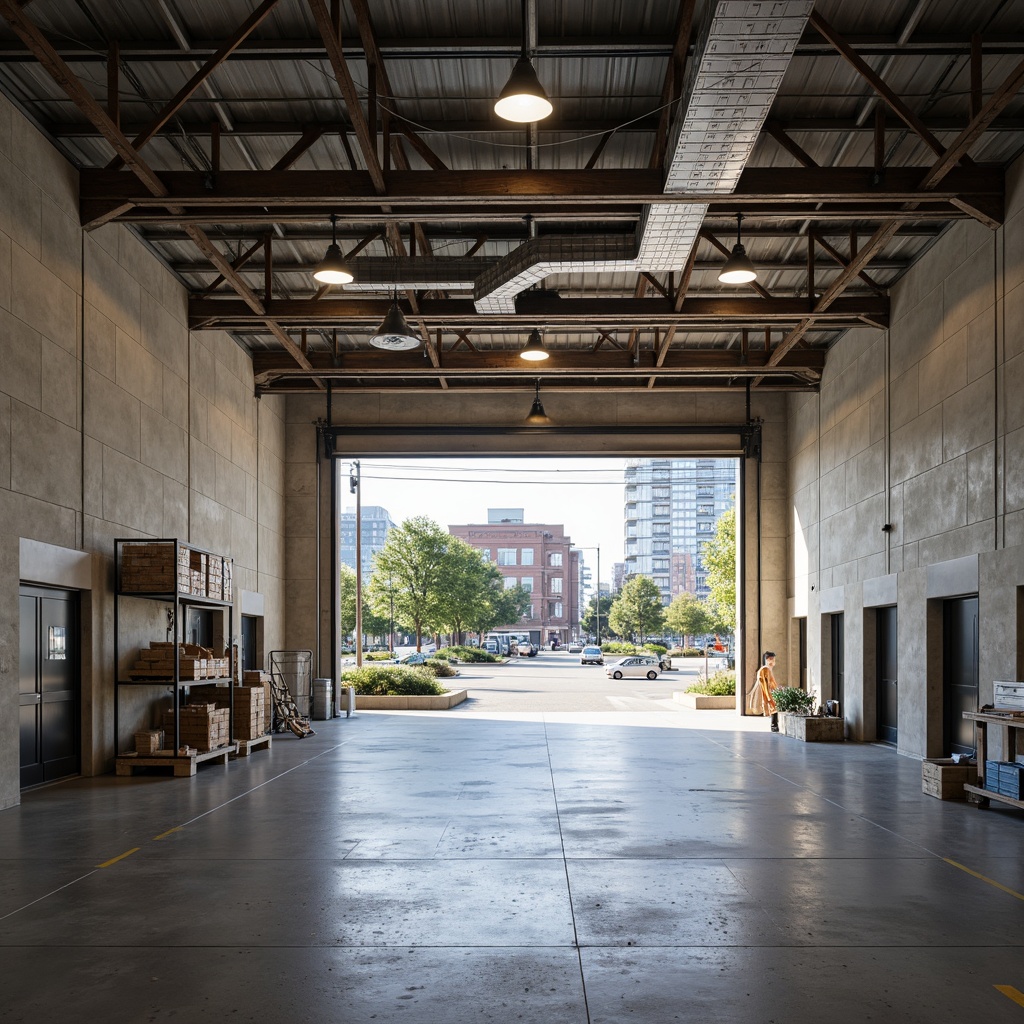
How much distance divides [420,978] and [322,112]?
9.70m

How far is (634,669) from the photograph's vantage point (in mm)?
47969

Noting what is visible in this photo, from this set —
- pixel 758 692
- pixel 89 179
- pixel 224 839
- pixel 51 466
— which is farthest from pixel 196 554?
pixel 758 692

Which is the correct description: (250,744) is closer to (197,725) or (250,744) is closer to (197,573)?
(197,725)

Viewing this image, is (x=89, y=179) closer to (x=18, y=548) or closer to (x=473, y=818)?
(x=18, y=548)

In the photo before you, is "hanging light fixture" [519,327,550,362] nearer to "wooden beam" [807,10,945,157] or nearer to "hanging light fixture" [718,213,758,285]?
"hanging light fixture" [718,213,758,285]

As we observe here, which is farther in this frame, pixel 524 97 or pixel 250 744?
pixel 250 744

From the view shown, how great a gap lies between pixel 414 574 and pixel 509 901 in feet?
136

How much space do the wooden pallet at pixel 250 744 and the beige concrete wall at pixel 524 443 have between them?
690 centimetres

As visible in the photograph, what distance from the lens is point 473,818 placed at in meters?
10.5

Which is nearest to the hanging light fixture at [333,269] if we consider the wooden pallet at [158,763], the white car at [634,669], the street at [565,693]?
the wooden pallet at [158,763]

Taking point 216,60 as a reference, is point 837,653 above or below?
below

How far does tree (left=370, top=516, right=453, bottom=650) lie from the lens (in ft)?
158

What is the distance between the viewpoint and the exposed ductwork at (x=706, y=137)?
306 inches

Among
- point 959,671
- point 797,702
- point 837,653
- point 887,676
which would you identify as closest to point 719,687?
point 837,653
